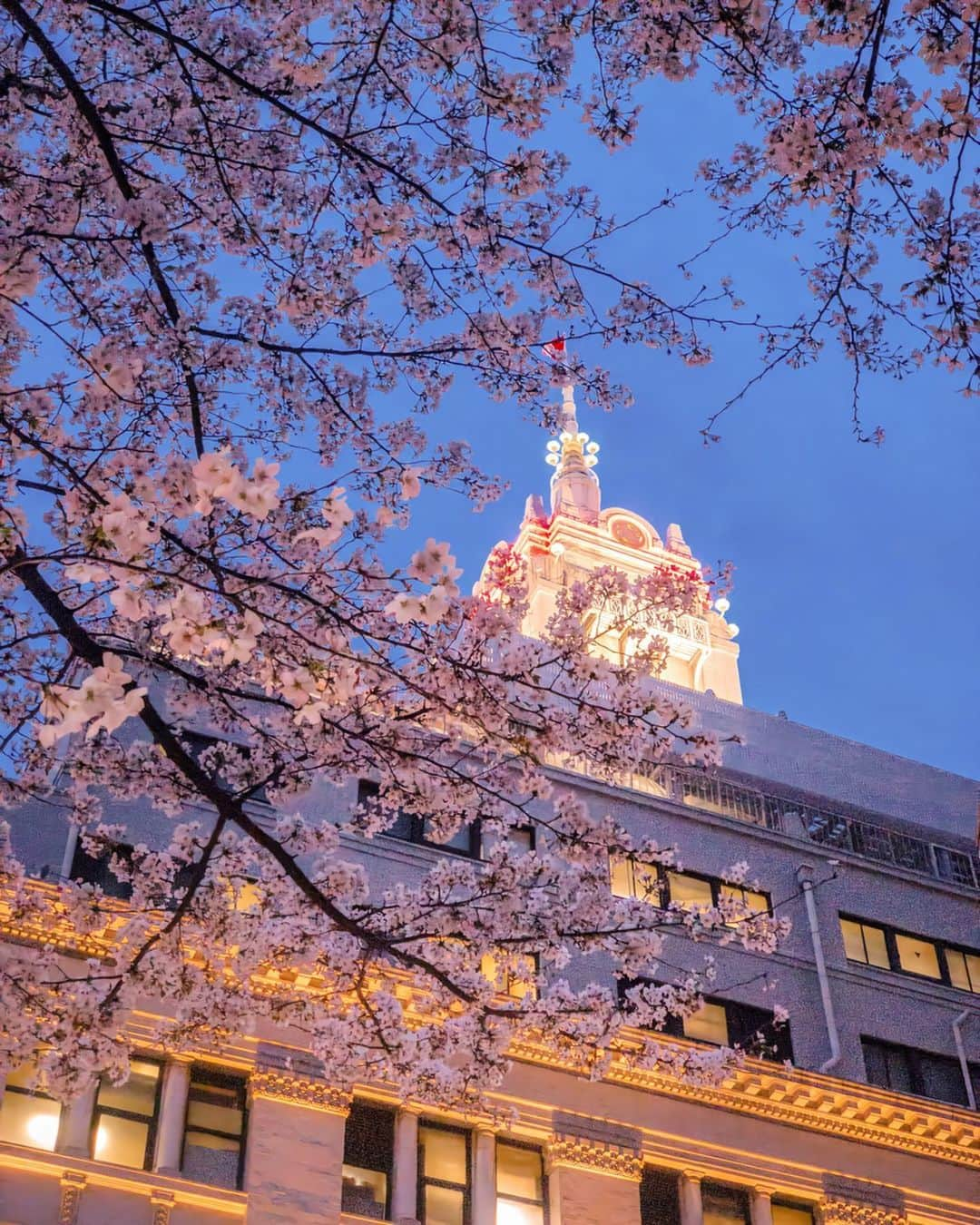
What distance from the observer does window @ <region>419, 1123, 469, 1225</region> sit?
23.0 metres

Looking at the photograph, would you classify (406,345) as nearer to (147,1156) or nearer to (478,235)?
(478,235)

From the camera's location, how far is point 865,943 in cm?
3045

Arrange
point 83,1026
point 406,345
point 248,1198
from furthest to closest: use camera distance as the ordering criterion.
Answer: point 248,1198, point 406,345, point 83,1026

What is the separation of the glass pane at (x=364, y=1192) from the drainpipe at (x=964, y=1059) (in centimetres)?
1302

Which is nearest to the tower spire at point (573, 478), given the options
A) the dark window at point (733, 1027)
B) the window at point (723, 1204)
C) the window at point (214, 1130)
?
the dark window at point (733, 1027)

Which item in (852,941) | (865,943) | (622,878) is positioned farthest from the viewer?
(865,943)

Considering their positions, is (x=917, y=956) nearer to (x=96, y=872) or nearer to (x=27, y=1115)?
(x=96, y=872)

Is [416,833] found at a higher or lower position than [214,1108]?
higher

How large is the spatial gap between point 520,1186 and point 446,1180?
4.88ft

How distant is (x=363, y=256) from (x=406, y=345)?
1.05m

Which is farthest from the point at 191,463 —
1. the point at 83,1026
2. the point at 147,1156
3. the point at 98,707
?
the point at 147,1156

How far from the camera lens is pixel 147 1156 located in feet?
70.0

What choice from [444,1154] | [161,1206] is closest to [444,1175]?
[444,1154]

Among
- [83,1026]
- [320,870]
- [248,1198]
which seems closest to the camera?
[83,1026]
